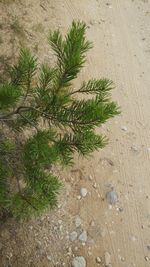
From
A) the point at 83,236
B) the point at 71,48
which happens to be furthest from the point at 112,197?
the point at 71,48

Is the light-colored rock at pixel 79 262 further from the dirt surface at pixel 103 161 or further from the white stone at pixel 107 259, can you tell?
the white stone at pixel 107 259

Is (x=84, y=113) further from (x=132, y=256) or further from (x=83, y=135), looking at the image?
(x=132, y=256)

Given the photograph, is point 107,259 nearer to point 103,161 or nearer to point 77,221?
point 77,221

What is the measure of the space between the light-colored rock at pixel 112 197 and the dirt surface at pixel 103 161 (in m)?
0.04

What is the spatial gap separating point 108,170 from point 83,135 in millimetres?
2050

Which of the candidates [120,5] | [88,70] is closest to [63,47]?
[88,70]

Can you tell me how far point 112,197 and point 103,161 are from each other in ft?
1.41

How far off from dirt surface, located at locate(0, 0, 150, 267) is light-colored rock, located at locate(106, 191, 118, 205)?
4cm

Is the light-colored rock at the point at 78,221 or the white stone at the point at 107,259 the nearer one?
the white stone at the point at 107,259

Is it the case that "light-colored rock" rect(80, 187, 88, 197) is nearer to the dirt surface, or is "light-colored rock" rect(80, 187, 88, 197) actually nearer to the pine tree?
the dirt surface

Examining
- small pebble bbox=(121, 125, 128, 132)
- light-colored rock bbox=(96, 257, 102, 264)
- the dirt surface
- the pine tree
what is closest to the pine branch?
the pine tree

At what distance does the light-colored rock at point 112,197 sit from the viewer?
4.00 meters

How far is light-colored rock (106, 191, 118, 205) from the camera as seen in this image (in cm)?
400

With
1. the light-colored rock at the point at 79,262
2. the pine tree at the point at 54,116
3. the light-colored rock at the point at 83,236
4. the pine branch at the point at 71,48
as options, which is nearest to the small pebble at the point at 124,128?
the light-colored rock at the point at 83,236
